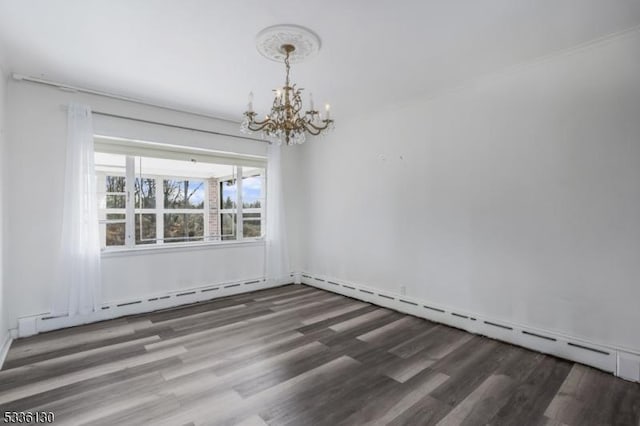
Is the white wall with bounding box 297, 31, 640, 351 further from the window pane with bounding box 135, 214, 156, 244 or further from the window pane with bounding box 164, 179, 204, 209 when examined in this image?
the window pane with bounding box 135, 214, 156, 244

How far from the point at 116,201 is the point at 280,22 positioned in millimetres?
3078

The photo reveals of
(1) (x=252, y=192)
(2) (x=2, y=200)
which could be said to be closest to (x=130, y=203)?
(2) (x=2, y=200)

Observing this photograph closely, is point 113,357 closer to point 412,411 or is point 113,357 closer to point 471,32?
point 412,411

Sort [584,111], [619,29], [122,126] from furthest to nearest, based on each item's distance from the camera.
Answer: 1. [122,126]
2. [584,111]
3. [619,29]

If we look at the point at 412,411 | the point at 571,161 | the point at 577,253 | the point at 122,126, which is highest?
the point at 122,126

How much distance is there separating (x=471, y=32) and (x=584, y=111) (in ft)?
3.92

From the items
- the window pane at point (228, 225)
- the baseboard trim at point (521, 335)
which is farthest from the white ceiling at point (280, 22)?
the baseboard trim at point (521, 335)

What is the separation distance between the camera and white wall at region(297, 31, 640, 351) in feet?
8.22

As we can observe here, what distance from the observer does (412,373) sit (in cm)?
251

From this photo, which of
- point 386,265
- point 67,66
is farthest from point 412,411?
point 67,66

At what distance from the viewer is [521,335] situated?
300 cm

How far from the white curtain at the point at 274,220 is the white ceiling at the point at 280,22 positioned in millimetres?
1671

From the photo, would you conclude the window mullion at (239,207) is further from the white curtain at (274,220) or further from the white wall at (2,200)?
the white wall at (2,200)

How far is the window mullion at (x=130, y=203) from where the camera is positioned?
401 cm
